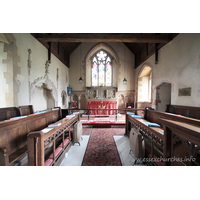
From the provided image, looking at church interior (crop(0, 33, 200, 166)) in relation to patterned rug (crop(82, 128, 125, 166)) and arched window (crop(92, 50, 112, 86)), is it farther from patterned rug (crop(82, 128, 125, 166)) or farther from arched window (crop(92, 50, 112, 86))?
arched window (crop(92, 50, 112, 86))

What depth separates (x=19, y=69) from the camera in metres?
2.97

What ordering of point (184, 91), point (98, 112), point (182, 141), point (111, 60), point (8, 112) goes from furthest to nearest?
point (111, 60) → point (98, 112) → point (184, 91) → point (8, 112) → point (182, 141)

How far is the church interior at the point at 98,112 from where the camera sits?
114 cm

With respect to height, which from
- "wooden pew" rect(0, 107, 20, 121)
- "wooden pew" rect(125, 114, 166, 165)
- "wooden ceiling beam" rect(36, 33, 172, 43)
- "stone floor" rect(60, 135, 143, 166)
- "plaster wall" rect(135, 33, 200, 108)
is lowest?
"stone floor" rect(60, 135, 143, 166)

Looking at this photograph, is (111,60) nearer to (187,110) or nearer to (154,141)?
(187,110)

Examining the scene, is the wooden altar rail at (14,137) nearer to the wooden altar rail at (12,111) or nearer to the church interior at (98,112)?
the church interior at (98,112)

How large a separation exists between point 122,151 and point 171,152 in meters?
1.37

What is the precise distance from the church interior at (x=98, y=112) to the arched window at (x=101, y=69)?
2.16 m

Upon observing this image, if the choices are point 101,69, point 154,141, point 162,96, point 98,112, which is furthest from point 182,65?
point 101,69

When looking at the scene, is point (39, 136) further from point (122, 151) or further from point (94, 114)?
point (94, 114)

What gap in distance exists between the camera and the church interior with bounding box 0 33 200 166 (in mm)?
1141

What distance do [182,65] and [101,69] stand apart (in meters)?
6.16

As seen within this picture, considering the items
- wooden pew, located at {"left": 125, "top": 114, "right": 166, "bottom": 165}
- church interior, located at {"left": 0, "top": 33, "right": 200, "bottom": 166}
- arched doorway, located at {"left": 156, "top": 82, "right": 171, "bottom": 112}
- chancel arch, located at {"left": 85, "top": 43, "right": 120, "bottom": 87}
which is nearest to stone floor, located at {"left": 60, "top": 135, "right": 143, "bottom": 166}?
church interior, located at {"left": 0, "top": 33, "right": 200, "bottom": 166}

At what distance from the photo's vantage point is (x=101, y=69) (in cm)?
841
